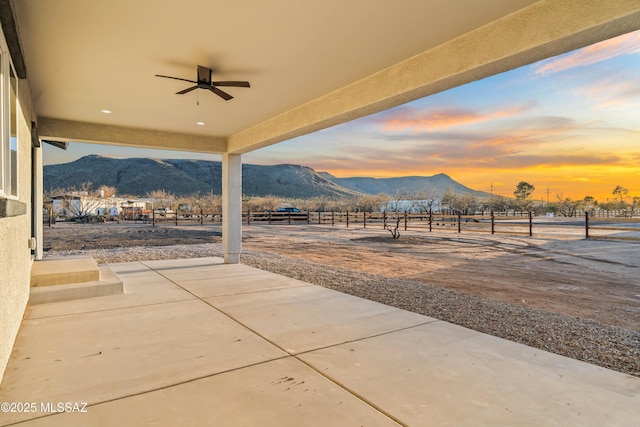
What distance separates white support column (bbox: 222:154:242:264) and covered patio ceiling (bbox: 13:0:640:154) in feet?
7.61

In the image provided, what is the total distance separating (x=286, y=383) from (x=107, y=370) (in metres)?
1.25

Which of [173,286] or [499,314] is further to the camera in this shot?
[173,286]

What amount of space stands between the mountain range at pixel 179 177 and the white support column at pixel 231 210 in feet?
144

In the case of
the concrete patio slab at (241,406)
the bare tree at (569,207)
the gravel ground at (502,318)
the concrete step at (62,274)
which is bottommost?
the gravel ground at (502,318)

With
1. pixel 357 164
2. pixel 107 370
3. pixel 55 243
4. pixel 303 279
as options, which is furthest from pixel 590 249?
pixel 357 164

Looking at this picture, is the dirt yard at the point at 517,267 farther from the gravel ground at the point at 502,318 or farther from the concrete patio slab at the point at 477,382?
the concrete patio slab at the point at 477,382

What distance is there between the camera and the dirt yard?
4.52 metres

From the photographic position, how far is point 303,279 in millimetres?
5809

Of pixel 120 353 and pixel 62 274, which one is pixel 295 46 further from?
pixel 62 274

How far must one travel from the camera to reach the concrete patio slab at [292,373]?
1.83m

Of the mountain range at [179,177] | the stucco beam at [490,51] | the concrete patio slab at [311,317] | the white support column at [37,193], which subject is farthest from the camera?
the mountain range at [179,177]

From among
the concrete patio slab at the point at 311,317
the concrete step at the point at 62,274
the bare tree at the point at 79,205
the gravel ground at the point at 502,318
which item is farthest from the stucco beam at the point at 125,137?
the bare tree at the point at 79,205

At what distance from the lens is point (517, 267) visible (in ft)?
23.4

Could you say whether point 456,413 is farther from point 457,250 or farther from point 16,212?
point 457,250
